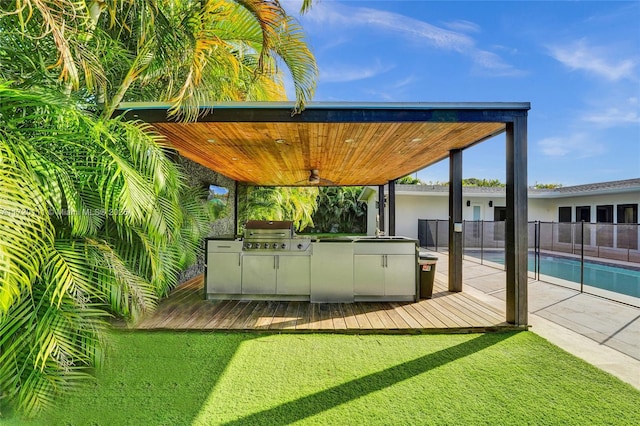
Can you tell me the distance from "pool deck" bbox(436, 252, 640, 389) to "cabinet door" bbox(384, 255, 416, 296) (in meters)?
1.35

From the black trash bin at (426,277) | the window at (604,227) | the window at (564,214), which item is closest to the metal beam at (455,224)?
the black trash bin at (426,277)

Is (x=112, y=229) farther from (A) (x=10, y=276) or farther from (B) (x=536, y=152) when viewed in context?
(B) (x=536, y=152)

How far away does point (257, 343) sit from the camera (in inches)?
136

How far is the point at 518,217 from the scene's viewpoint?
3879 mm

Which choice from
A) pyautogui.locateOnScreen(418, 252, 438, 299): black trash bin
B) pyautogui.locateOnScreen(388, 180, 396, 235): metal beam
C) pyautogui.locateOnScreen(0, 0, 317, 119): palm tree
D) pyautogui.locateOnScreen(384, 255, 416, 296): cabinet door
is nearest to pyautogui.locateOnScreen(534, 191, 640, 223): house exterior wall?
pyautogui.locateOnScreen(388, 180, 396, 235): metal beam

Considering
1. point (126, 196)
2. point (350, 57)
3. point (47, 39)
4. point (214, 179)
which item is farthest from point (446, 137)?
point (350, 57)

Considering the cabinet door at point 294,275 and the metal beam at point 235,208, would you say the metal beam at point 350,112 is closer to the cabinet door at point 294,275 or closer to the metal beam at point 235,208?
the cabinet door at point 294,275

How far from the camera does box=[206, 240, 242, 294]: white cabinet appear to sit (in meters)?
5.07

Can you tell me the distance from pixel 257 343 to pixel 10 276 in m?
2.38

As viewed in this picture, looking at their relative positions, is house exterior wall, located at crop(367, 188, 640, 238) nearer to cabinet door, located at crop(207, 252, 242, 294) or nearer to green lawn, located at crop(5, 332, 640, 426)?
cabinet door, located at crop(207, 252, 242, 294)

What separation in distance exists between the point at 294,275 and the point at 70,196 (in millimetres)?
3426

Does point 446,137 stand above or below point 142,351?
above

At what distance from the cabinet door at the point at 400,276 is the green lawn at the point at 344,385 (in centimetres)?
138

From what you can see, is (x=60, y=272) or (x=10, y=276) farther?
(x=60, y=272)
